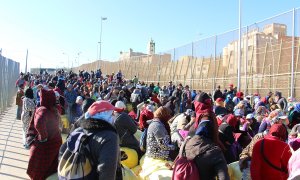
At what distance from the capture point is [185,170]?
518 cm

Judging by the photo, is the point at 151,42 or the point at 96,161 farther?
the point at 151,42

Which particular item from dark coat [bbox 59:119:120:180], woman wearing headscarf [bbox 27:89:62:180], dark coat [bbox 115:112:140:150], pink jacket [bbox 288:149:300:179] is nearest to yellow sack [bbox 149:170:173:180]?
woman wearing headscarf [bbox 27:89:62:180]

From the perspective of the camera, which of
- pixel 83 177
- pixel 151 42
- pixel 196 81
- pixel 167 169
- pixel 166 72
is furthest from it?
pixel 151 42

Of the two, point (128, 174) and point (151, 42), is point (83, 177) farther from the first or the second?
point (151, 42)

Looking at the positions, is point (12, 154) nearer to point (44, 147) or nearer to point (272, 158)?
point (44, 147)

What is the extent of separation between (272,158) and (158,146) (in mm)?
2343

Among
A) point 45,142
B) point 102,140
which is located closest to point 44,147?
point 45,142

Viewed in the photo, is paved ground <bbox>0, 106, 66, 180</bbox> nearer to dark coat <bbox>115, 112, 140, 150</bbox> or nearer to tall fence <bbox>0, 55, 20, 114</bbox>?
dark coat <bbox>115, 112, 140, 150</bbox>

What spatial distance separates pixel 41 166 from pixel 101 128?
240cm

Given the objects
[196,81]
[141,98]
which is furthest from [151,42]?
[141,98]

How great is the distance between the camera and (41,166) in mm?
6523

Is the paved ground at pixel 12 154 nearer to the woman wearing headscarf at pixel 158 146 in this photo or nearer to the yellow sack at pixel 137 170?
the yellow sack at pixel 137 170

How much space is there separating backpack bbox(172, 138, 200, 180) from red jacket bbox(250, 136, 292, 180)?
941 mm

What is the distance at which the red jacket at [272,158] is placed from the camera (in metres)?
5.47
